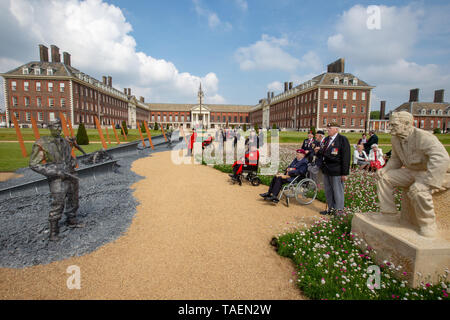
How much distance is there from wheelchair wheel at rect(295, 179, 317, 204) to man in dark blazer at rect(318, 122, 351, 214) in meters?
0.88

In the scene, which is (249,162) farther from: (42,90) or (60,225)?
(42,90)

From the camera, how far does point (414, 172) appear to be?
3119 mm

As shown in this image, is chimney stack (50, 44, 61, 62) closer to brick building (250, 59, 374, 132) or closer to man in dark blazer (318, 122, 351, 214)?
brick building (250, 59, 374, 132)

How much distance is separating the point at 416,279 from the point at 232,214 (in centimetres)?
356

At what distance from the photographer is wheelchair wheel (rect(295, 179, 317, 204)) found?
6.21m

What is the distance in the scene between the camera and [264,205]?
6.27 meters

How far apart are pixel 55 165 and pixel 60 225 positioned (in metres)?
1.52

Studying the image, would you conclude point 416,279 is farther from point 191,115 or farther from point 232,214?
point 191,115

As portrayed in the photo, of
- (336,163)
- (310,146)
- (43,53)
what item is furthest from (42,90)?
(336,163)

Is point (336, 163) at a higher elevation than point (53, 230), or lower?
higher

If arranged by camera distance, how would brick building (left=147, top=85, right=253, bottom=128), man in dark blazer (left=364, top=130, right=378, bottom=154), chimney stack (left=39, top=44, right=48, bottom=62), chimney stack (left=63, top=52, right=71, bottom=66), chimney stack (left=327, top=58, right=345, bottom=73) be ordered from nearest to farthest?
1. man in dark blazer (left=364, top=130, right=378, bottom=154)
2. chimney stack (left=39, top=44, right=48, bottom=62)
3. chimney stack (left=63, top=52, right=71, bottom=66)
4. chimney stack (left=327, top=58, right=345, bottom=73)
5. brick building (left=147, top=85, right=253, bottom=128)

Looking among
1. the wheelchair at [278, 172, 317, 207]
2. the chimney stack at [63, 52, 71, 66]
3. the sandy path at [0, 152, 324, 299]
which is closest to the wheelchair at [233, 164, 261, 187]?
the wheelchair at [278, 172, 317, 207]

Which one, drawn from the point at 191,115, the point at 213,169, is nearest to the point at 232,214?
the point at 213,169

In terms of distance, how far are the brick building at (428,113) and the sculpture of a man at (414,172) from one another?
71698mm
